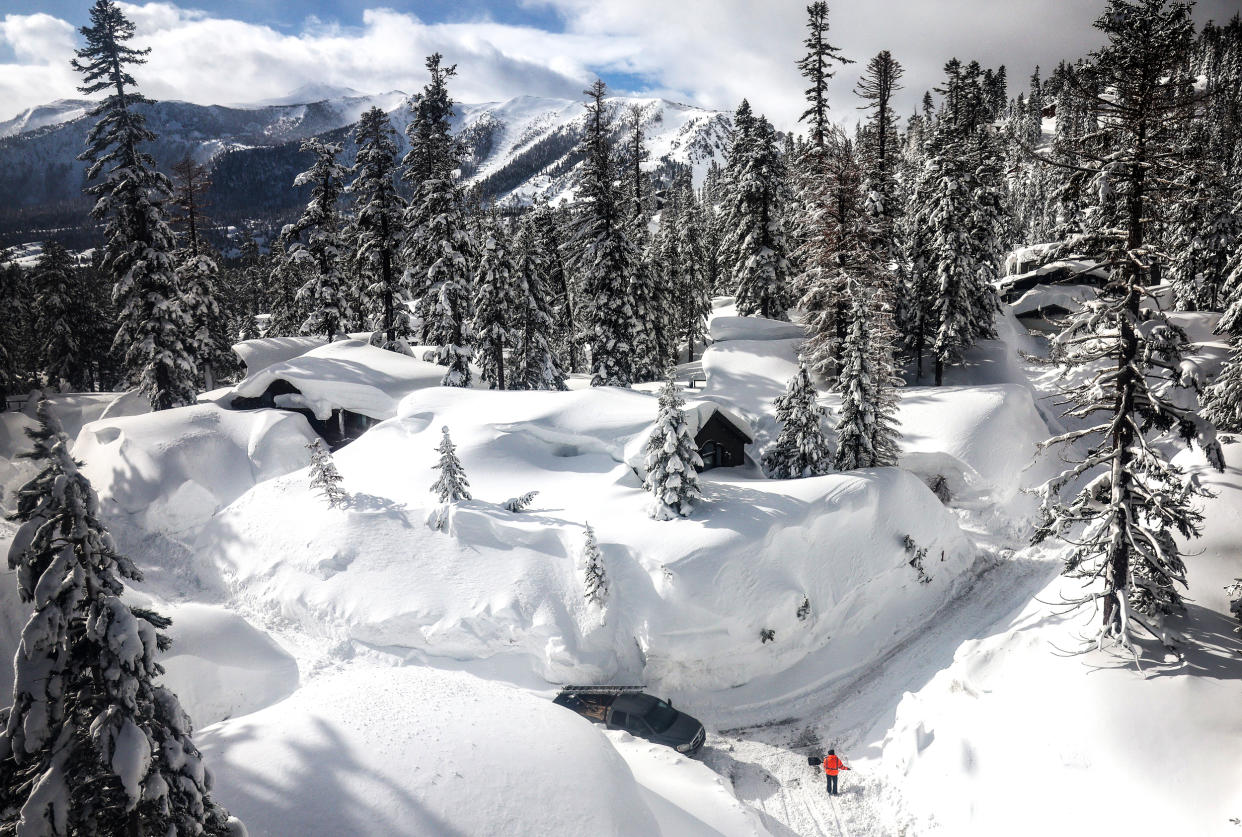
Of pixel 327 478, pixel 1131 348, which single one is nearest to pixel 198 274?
pixel 327 478

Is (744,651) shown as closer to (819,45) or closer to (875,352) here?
(875,352)

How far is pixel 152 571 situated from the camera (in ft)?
76.8

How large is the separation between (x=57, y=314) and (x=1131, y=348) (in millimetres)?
63701

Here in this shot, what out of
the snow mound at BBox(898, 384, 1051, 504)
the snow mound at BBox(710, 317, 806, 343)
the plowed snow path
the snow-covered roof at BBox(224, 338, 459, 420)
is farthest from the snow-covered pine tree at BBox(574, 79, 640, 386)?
the plowed snow path

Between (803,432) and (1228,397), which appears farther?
(803,432)

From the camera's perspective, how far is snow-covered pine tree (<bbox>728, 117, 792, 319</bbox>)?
3981 centimetres

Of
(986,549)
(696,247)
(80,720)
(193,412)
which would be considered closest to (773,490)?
(986,549)

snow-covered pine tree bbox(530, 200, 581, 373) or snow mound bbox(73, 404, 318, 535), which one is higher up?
snow-covered pine tree bbox(530, 200, 581, 373)

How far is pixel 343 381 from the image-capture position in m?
31.7

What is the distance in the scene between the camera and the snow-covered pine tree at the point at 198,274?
34.0 meters

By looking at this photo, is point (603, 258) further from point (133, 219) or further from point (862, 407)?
point (133, 219)

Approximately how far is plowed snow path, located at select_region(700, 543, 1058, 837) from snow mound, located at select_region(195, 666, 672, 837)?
4.06 metres

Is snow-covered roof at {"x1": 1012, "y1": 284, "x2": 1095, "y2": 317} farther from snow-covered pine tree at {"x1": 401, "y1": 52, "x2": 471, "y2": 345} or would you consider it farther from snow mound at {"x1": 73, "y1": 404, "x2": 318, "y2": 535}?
snow mound at {"x1": 73, "y1": 404, "x2": 318, "y2": 535}

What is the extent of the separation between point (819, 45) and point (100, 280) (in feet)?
222
